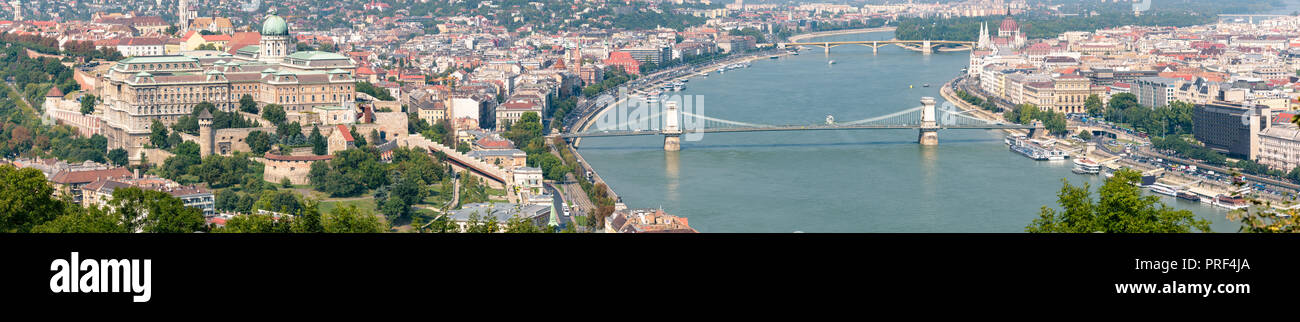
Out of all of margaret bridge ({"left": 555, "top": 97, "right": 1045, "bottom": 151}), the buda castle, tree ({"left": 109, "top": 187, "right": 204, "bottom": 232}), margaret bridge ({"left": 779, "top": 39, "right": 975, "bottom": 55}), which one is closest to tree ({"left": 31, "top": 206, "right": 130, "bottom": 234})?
tree ({"left": 109, "top": 187, "right": 204, "bottom": 232})

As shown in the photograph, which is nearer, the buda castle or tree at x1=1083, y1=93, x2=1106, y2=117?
the buda castle

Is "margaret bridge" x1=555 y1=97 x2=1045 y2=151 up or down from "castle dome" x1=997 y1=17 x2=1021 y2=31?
down

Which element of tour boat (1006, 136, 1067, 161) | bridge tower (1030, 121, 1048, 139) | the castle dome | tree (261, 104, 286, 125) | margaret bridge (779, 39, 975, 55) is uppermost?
the castle dome

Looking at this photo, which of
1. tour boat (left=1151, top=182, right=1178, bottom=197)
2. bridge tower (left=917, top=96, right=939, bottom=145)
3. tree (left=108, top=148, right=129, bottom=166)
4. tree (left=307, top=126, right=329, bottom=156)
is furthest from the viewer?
bridge tower (left=917, top=96, right=939, bottom=145)

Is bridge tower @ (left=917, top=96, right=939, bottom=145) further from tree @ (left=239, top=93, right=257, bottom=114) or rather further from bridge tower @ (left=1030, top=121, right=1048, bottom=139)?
tree @ (left=239, top=93, right=257, bottom=114)

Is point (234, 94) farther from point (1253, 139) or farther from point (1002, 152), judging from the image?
point (1253, 139)

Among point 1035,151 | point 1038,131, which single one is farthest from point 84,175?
point 1038,131

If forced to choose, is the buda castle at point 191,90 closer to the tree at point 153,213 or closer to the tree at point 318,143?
the tree at point 318,143
